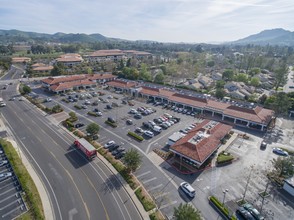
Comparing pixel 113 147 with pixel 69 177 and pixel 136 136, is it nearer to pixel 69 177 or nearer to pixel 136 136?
pixel 136 136

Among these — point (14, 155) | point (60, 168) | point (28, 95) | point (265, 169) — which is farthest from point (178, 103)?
point (28, 95)

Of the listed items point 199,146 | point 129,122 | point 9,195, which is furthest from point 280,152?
point 9,195

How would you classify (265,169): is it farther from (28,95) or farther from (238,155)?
(28,95)

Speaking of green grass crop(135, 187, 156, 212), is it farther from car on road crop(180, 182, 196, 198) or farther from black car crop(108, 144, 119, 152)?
black car crop(108, 144, 119, 152)

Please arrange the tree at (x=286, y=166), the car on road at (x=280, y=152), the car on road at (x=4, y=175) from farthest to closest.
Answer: the car on road at (x=280, y=152) → the tree at (x=286, y=166) → the car on road at (x=4, y=175)

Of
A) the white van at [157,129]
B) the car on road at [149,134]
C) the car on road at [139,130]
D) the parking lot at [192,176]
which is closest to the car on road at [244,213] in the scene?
the parking lot at [192,176]

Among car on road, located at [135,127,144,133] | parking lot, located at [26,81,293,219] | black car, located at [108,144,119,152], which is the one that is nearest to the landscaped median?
parking lot, located at [26,81,293,219]

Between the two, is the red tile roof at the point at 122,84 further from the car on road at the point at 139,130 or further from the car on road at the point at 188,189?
the car on road at the point at 188,189
